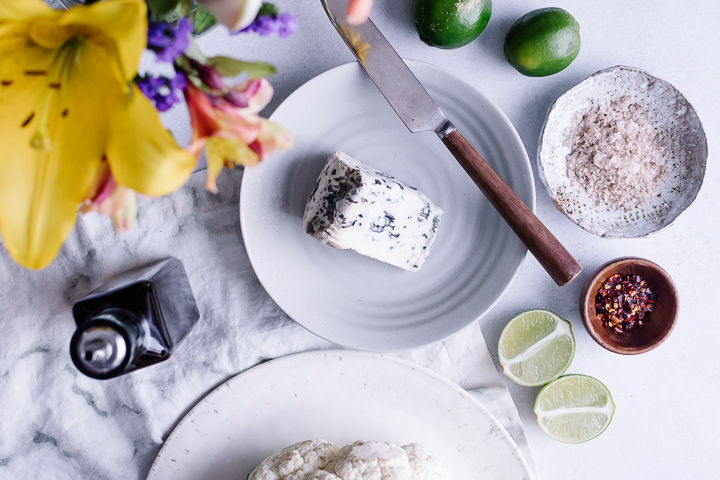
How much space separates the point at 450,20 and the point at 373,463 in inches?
28.1

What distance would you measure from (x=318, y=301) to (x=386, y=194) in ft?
0.73

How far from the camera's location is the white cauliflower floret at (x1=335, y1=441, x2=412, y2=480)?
855 millimetres

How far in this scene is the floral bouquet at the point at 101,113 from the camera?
0.38m

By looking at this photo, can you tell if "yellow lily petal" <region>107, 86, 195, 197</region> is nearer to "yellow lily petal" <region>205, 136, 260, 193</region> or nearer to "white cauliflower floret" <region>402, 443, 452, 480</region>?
"yellow lily petal" <region>205, 136, 260, 193</region>

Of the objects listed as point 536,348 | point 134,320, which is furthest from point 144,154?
point 536,348

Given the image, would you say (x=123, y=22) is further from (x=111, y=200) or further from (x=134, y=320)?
(x=134, y=320)

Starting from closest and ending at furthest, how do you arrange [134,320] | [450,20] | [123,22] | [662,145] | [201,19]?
[123,22] < [201,19] < [134,320] < [450,20] < [662,145]

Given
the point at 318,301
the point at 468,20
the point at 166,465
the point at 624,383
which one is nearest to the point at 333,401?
the point at 318,301

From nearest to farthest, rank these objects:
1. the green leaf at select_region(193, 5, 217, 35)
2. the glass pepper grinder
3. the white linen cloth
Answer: the green leaf at select_region(193, 5, 217, 35), the glass pepper grinder, the white linen cloth

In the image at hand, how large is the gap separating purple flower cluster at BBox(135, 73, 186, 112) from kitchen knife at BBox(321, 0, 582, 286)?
53cm

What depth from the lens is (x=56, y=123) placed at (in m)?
0.44

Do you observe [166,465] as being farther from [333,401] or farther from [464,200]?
[464,200]

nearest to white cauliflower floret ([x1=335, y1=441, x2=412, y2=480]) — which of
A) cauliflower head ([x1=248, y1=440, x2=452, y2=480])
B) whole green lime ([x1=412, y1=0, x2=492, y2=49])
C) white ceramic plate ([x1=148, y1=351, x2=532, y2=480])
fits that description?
cauliflower head ([x1=248, y1=440, x2=452, y2=480])

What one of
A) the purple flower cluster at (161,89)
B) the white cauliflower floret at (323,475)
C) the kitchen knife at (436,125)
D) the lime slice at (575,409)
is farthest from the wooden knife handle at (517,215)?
the purple flower cluster at (161,89)
